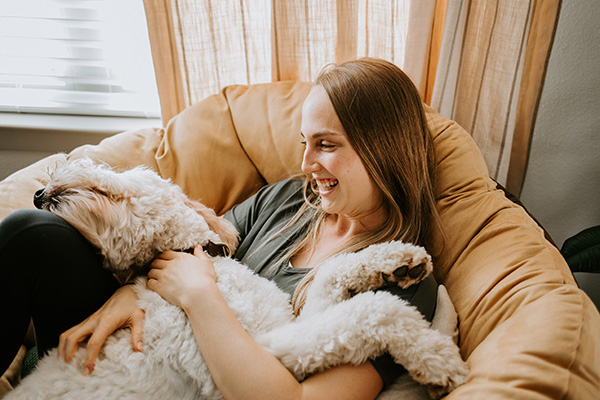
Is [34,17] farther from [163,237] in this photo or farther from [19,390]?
[19,390]

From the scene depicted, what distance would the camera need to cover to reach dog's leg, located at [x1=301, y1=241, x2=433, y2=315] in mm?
992

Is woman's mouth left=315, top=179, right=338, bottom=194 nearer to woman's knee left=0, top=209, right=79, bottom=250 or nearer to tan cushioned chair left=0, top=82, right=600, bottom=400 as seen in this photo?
tan cushioned chair left=0, top=82, right=600, bottom=400

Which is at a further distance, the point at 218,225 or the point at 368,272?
the point at 218,225

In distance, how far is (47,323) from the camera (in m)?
1.08

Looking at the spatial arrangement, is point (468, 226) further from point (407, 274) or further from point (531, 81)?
point (531, 81)

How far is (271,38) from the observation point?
6.11 feet

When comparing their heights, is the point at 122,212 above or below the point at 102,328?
above

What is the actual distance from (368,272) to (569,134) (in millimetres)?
1361

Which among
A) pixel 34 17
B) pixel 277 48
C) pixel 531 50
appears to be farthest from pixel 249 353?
pixel 34 17

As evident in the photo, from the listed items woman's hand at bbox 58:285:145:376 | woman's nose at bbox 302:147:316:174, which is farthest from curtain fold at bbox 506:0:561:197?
woman's hand at bbox 58:285:145:376

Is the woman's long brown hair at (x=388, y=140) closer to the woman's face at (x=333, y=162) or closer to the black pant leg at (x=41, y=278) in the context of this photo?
the woman's face at (x=333, y=162)

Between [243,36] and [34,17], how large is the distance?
1.30 meters

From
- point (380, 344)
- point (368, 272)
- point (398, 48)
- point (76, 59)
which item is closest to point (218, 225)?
point (368, 272)

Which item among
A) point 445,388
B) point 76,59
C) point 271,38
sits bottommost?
point 445,388
